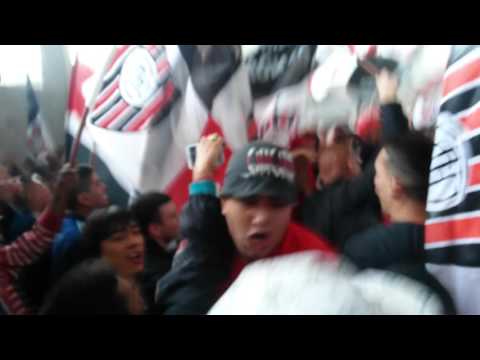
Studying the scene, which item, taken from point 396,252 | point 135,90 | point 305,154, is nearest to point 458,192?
point 396,252

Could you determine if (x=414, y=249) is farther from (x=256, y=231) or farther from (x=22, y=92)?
(x=22, y=92)

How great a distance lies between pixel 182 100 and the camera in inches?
108

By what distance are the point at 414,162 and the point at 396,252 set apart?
425 mm

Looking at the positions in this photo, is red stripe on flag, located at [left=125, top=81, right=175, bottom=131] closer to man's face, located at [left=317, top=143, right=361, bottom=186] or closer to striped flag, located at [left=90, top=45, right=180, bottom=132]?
striped flag, located at [left=90, top=45, right=180, bottom=132]

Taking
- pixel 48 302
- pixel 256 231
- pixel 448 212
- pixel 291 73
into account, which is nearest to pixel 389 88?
pixel 291 73

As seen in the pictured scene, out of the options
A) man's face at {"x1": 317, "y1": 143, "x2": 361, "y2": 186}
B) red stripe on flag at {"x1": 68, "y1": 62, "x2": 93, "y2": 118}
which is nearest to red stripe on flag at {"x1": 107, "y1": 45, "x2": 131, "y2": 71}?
red stripe on flag at {"x1": 68, "y1": 62, "x2": 93, "y2": 118}

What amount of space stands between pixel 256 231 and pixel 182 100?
736mm

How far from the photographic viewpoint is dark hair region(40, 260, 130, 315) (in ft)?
9.02

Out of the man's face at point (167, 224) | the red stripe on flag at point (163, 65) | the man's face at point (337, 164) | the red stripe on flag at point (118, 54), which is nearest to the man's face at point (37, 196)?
the man's face at point (167, 224)

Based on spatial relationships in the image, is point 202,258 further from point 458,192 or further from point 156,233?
point 458,192

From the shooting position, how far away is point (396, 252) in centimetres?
258

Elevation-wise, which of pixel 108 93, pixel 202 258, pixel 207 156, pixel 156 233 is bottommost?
pixel 202 258

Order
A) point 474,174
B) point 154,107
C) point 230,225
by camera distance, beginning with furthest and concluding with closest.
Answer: point 154,107
point 230,225
point 474,174

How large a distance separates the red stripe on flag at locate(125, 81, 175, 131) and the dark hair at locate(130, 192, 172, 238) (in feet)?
1.17
